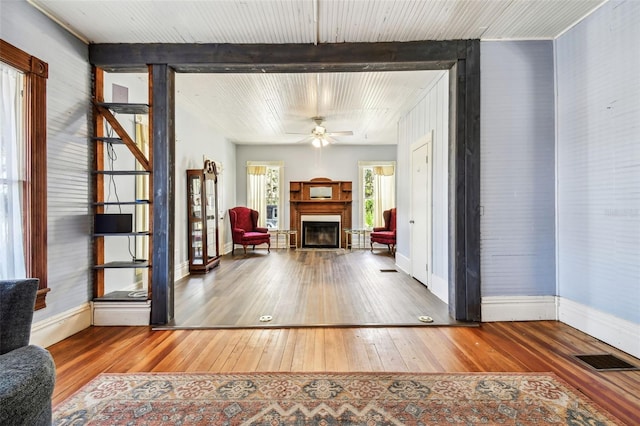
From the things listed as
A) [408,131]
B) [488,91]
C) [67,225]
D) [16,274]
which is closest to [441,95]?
[488,91]

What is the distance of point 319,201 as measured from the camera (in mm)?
7887

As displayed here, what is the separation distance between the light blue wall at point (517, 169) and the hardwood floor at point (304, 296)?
796 millimetres

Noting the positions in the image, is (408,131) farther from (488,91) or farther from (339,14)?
(339,14)

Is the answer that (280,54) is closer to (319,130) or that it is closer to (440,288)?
(319,130)

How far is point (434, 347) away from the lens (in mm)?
2277

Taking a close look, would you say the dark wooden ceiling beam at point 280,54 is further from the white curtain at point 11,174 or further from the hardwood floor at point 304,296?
the hardwood floor at point 304,296

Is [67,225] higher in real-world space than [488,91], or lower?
lower

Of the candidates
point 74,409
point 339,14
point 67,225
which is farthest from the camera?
point 67,225

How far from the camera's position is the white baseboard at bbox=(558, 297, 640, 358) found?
2.19 m

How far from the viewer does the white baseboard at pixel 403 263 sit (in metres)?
4.82

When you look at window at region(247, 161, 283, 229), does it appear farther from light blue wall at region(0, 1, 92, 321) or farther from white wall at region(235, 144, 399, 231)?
light blue wall at region(0, 1, 92, 321)

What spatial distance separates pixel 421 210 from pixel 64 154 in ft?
13.4

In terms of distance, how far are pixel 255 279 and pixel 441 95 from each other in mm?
3554

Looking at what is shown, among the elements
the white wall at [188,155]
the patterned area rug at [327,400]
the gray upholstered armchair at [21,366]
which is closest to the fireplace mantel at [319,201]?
the white wall at [188,155]
